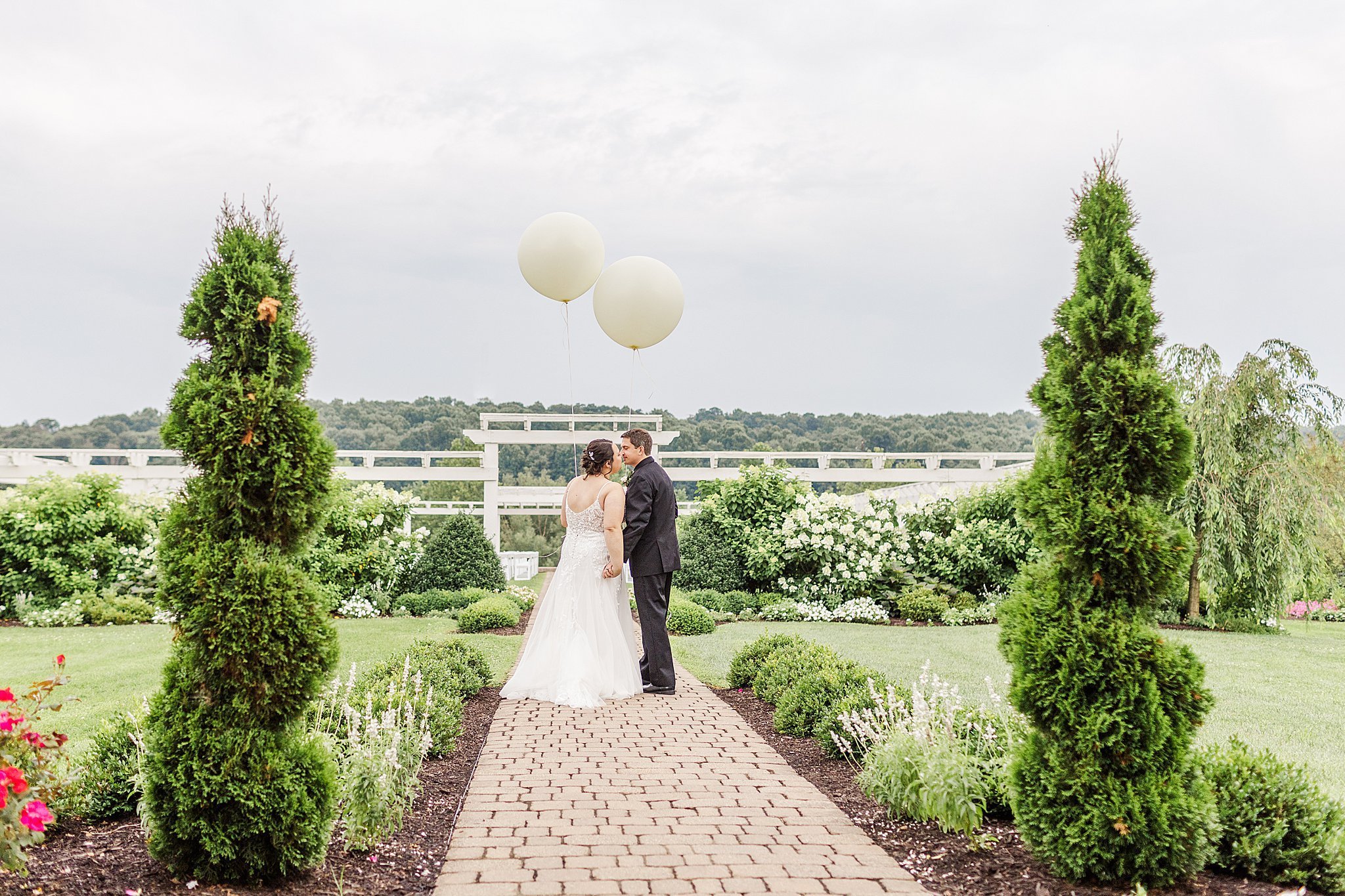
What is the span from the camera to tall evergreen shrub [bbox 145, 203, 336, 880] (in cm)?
279

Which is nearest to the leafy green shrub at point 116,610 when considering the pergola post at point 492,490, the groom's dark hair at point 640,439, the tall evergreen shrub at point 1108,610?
the pergola post at point 492,490

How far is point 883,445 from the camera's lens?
33.3m

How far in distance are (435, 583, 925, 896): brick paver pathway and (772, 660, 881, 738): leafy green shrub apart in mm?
293

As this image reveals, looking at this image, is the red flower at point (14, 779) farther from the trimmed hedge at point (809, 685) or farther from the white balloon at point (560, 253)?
the white balloon at point (560, 253)

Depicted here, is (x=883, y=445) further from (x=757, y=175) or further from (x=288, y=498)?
(x=288, y=498)

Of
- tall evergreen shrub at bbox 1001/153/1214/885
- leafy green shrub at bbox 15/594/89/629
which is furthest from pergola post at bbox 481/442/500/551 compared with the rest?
tall evergreen shrub at bbox 1001/153/1214/885

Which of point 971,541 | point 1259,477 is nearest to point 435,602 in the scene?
point 971,541

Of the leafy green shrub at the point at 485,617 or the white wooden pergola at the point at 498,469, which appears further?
the white wooden pergola at the point at 498,469

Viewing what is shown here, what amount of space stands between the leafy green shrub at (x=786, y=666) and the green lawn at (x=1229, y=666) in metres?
0.84

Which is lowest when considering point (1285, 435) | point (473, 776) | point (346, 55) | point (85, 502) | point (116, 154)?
point (473, 776)

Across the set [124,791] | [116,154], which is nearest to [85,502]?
[116,154]

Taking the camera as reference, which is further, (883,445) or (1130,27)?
(883,445)

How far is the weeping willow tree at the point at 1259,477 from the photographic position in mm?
11047

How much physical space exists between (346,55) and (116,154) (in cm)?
363
